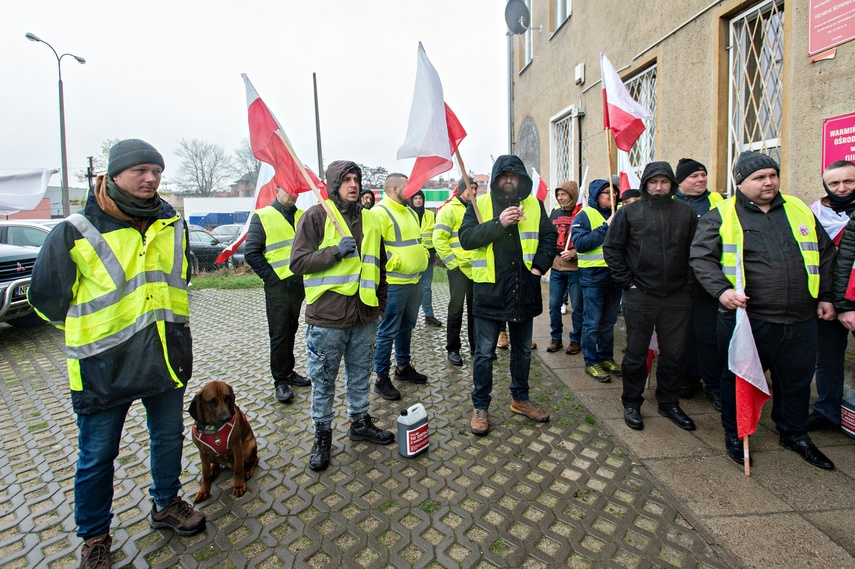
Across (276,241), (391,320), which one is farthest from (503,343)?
(276,241)

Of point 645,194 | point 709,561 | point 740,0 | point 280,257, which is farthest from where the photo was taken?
point 740,0

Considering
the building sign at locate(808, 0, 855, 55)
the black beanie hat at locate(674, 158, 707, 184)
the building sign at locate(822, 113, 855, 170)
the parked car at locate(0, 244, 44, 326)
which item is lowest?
the parked car at locate(0, 244, 44, 326)

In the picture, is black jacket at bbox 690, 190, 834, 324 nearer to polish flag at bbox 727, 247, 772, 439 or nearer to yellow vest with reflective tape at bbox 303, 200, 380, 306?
polish flag at bbox 727, 247, 772, 439

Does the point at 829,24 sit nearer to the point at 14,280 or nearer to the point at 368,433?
the point at 368,433

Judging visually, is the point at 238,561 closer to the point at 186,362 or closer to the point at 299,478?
the point at 299,478

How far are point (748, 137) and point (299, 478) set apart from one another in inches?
217

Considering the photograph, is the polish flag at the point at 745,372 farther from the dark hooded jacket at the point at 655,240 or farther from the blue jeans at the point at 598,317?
the blue jeans at the point at 598,317

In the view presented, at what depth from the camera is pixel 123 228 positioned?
8.18 feet

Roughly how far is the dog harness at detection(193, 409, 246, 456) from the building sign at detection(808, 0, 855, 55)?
550cm

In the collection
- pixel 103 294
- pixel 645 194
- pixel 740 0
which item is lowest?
pixel 103 294

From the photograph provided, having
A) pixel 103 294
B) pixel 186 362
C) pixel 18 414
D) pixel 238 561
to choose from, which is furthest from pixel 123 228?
pixel 18 414

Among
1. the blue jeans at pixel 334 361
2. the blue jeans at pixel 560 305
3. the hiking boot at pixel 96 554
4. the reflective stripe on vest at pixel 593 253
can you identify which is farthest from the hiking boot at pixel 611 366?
the hiking boot at pixel 96 554

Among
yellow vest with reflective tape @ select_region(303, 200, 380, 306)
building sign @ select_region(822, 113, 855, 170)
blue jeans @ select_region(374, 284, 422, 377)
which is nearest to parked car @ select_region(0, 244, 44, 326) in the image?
blue jeans @ select_region(374, 284, 422, 377)

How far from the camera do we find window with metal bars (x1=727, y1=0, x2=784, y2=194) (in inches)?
188
